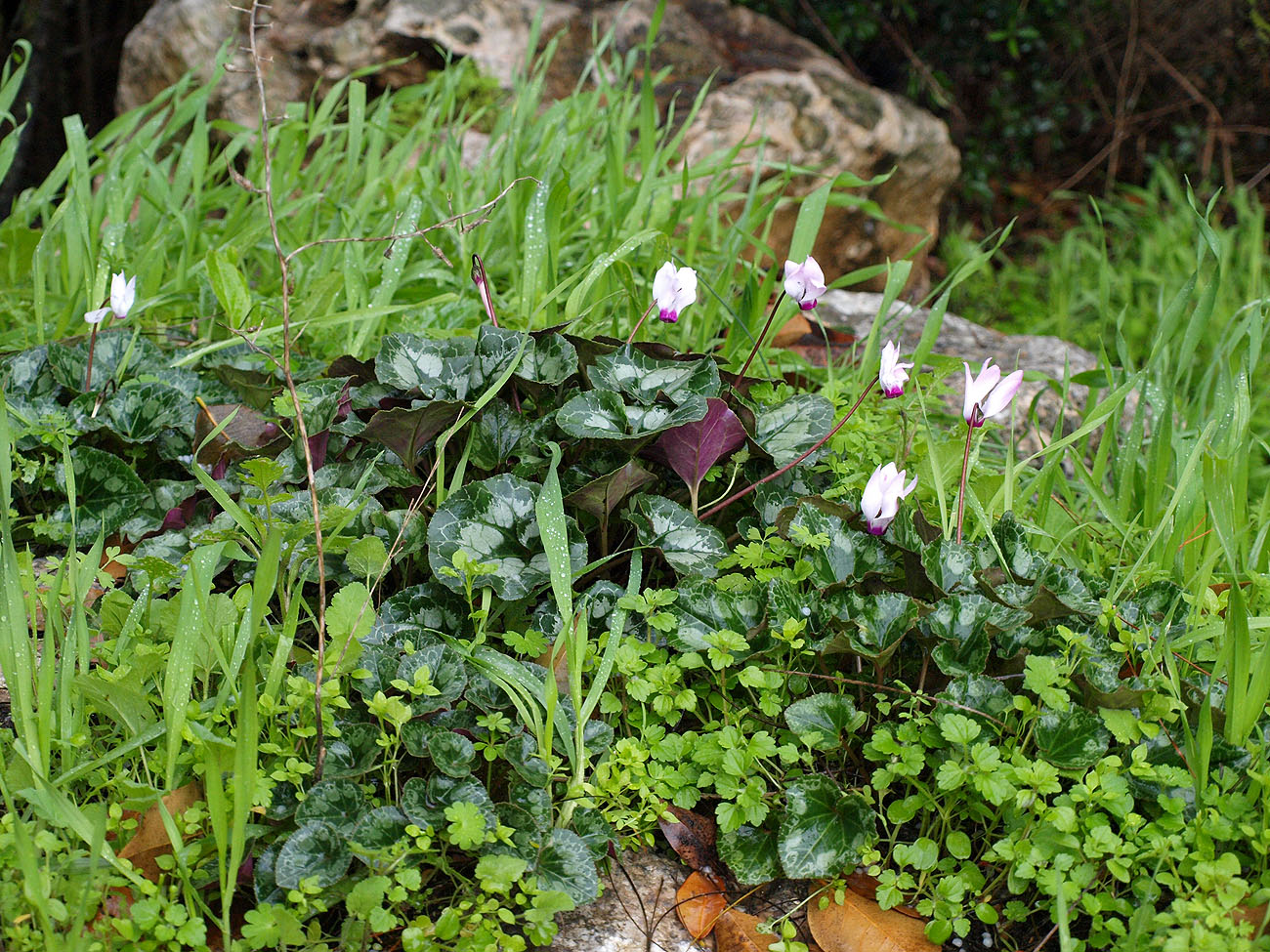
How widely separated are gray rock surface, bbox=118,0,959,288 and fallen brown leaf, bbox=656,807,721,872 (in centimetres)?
327

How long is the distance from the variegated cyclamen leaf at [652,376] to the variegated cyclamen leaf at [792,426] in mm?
131

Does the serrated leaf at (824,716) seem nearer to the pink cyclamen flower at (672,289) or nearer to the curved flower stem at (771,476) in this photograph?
the curved flower stem at (771,476)

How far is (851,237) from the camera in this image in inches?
190

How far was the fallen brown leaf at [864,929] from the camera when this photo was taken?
1.29m

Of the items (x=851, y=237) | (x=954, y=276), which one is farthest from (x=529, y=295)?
(x=851, y=237)

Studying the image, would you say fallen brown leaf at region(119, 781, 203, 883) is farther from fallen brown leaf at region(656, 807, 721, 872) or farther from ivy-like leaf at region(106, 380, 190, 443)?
ivy-like leaf at region(106, 380, 190, 443)

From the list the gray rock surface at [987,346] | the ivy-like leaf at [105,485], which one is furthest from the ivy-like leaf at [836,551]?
the gray rock surface at [987,346]

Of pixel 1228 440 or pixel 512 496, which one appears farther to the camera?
pixel 1228 440

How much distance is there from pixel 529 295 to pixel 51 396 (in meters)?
1.03

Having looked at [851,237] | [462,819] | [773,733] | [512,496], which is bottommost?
[851,237]

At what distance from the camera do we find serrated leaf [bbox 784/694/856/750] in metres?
1.39

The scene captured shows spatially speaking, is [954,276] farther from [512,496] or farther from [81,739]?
[81,739]

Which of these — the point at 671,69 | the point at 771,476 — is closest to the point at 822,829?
the point at 771,476

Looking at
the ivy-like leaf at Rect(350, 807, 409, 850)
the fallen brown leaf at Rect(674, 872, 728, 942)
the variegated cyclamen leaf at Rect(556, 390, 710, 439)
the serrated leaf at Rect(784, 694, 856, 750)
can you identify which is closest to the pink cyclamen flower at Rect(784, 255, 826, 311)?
the variegated cyclamen leaf at Rect(556, 390, 710, 439)
